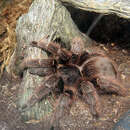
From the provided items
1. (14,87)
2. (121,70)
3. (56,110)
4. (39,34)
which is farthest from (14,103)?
(121,70)

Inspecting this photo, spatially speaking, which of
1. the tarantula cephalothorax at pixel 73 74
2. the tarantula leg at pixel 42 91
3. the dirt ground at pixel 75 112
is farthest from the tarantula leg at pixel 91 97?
the tarantula leg at pixel 42 91

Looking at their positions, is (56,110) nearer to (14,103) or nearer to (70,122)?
(70,122)

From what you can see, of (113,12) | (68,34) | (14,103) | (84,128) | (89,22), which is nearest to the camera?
(113,12)

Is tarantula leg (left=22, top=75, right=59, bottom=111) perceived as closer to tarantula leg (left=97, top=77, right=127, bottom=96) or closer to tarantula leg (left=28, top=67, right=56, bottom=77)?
tarantula leg (left=28, top=67, right=56, bottom=77)

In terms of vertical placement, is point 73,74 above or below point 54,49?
below

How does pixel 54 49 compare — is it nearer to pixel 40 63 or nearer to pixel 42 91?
pixel 40 63

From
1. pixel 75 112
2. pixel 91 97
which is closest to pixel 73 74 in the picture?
pixel 91 97
